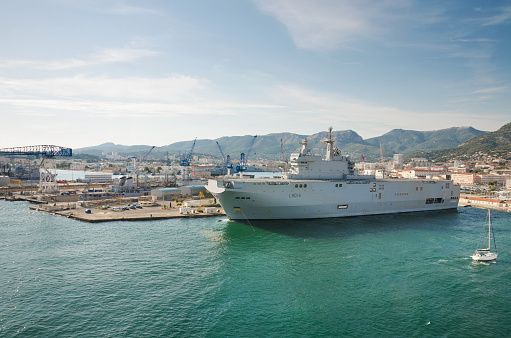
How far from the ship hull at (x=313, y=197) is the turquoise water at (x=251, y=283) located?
7.46ft

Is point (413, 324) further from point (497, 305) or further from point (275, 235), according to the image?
point (275, 235)

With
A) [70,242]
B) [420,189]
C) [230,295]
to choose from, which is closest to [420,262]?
[230,295]

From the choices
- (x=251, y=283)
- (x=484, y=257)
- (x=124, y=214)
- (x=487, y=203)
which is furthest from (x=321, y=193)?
(x=487, y=203)

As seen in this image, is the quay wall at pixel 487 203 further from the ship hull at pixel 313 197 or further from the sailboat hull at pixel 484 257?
the sailboat hull at pixel 484 257

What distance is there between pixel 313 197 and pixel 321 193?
103 centimetres

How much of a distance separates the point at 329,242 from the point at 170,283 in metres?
12.9

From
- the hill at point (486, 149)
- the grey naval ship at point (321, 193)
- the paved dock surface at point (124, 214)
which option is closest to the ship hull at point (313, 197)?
the grey naval ship at point (321, 193)

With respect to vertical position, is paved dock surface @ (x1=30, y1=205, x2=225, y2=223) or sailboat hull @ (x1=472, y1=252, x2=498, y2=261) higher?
paved dock surface @ (x1=30, y1=205, x2=225, y2=223)

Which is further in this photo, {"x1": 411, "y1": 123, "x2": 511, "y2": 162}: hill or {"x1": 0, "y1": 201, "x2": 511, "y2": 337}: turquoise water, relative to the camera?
{"x1": 411, "y1": 123, "x2": 511, "y2": 162}: hill

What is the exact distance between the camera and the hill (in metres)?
144

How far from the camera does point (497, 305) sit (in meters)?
14.4

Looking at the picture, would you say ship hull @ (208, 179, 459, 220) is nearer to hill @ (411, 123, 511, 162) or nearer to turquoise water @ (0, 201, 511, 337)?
A: turquoise water @ (0, 201, 511, 337)

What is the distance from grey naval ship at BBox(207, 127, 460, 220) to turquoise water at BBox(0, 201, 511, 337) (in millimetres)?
2401

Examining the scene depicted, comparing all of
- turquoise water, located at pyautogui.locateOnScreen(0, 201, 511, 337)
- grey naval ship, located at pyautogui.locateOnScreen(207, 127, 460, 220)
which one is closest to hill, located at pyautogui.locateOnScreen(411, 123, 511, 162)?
grey naval ship, located at pyautogui.locateOnScreen(207, 127, 460, 220)
